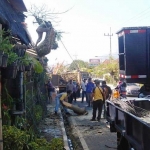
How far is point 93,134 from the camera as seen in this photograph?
9.37 m

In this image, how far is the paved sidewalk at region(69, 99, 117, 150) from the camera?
794 cm

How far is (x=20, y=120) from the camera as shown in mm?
6492

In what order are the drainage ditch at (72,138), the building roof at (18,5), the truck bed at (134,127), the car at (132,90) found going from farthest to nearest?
1. the car at (132,90)
2. the building roof at (18,5)
3. the drainage ditch at (72,138)
4. the truck bed at (134,127)

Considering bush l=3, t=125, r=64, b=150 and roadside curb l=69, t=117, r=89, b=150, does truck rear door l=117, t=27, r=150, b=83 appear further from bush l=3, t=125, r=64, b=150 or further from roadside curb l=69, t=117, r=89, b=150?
bush l=3, t=125, r=64, b=150

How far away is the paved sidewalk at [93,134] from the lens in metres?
7.94

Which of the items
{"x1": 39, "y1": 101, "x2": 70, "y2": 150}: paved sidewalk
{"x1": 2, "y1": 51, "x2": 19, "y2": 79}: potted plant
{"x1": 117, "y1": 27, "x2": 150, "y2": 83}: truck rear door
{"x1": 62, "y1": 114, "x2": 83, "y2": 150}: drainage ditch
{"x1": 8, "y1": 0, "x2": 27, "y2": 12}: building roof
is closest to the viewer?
{"x1": 2, "y1": 51, "x2": 19, "y2": 79}: potted plant

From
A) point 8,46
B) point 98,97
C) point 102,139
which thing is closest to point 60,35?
point 98,97

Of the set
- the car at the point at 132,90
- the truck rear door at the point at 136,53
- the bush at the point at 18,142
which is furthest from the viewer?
the car at the point at 132,90

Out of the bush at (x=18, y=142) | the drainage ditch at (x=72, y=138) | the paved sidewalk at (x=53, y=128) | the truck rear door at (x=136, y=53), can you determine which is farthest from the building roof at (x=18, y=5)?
the bush at (x=18, y=142)

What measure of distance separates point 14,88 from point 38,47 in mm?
4476

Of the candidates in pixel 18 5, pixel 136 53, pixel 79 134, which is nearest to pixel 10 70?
pixel 136 53

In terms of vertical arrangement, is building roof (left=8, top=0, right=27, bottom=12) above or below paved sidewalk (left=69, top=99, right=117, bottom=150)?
above

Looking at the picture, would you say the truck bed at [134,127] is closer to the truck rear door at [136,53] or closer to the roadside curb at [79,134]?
the roadside curb at [79,134]

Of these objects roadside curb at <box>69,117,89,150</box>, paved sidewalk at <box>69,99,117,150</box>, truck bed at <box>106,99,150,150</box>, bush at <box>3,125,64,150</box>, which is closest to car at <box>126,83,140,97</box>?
paved sidewalk at <box>69,99,117,150</box>
